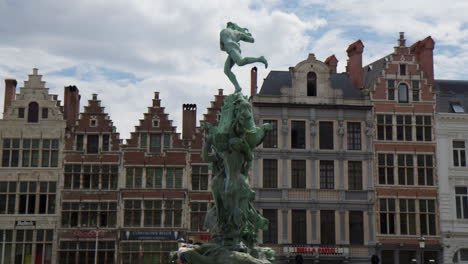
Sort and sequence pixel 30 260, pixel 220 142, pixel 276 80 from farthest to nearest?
pixel 276 80 → pixel 30 260 → pixel 220 142

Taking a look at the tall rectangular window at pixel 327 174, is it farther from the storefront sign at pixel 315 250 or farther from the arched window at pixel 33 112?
the arched window at pixel 33 112

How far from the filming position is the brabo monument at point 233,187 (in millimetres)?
17125

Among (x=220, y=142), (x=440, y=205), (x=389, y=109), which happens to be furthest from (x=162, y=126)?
(x=220, y=142)

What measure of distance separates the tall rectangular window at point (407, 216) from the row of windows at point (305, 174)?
8.56 feet

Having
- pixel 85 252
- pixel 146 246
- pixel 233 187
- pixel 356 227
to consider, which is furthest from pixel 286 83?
pixel 233 187

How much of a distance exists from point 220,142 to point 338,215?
63.8ft

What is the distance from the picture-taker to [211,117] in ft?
121

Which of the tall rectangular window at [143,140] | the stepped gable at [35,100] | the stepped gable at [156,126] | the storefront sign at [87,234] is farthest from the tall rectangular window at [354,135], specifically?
the stepped gable at [35,100]

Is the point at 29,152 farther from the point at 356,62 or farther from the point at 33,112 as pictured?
the point at 356,62

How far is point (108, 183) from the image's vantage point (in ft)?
118

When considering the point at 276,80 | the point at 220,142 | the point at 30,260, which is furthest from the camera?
the point at 276,80

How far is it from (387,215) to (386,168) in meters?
2.65

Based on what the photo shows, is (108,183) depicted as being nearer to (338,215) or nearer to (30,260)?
(30,260)

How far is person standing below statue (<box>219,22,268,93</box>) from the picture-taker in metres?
18.3
